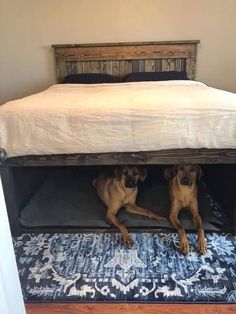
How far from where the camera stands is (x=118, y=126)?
157 cm

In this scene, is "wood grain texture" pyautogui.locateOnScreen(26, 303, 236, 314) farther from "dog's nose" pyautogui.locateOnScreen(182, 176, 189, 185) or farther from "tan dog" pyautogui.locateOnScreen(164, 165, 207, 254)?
"dog's nose" pyautogui.locateOnScreen(182, 176, 189, 185)

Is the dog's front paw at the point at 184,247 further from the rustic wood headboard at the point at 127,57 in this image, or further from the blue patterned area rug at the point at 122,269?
the rustic wood headboard at the point at 127,57

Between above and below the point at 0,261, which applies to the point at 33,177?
below

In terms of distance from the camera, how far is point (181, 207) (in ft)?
5.95

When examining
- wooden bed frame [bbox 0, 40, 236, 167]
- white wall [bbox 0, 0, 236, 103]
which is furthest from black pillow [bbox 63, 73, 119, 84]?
white wall [bbox 0, 0, 236, 103]

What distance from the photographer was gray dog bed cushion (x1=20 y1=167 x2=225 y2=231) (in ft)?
6.06

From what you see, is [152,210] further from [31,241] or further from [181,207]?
[31,241]

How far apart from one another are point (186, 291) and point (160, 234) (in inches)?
19.0

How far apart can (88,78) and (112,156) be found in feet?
6.14

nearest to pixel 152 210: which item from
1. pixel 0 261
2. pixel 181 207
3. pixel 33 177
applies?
pixel 181 207

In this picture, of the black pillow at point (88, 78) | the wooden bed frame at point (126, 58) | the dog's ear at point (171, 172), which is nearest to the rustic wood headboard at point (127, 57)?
the wooden bed frame at point (126, 58)

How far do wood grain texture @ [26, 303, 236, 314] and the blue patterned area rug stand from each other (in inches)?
1.2

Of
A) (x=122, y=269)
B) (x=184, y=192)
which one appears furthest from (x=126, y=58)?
(x=122, y=269)

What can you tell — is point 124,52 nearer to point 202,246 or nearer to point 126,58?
point 126,58
